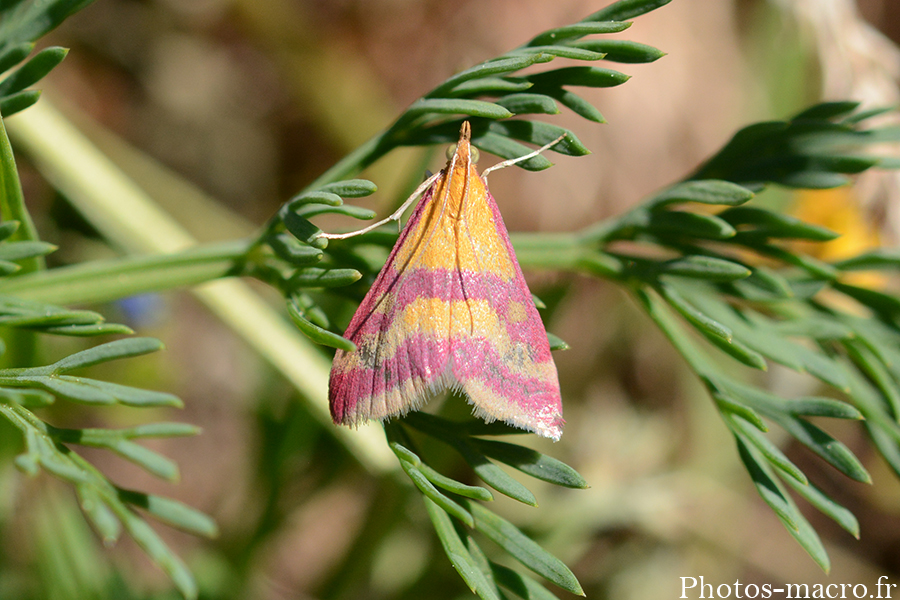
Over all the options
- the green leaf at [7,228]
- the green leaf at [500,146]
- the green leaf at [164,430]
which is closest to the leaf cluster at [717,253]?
the green leaf at [500,146]

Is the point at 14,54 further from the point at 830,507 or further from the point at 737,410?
the point at 830,507

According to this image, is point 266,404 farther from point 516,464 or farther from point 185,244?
point 516,464

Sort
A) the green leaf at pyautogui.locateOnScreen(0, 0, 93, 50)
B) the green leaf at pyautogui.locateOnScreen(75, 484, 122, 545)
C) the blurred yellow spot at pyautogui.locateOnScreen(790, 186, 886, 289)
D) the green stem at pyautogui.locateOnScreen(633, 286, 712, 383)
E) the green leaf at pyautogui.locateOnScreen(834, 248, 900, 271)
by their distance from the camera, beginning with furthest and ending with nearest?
1. the blurred yellow spot at pyautogui.locateOnScreen(790, 186, 886, 289)
2. the green leaf at pyautogui.locateOnScreen(834, 248, 900, 271)
3. the green stem at pyautogui.locateOnScreen(633, 286, 712, 383)
4. the green leaf at pyautogui.locateOnScreen(0, 0, 93, 50)
5. the green leaf at pyautogui.locateOnScreen(75, 484, 122, 545)

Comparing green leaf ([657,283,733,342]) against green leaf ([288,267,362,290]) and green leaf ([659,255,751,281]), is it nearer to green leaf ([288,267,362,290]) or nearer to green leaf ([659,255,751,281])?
green leaf ([659,255,751,281])

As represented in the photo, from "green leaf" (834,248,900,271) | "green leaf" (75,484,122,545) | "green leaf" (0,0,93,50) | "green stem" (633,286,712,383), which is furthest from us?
"green leaf" (834,248,900,271)

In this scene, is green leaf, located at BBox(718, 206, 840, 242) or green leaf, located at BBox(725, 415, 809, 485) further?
green leaf, located at BBox(718, 206, 840, 242)

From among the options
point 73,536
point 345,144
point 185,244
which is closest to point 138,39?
point 345,144

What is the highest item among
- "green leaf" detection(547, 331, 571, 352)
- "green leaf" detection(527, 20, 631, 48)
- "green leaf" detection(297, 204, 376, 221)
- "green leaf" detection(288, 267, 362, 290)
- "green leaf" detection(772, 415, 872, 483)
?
"green leaf" detection(527, 20, 631, 48)

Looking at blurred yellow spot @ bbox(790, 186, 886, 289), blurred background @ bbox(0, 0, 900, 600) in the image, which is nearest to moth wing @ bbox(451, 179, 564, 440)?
blurred background @ bbox(0, 0, 900, 600)
